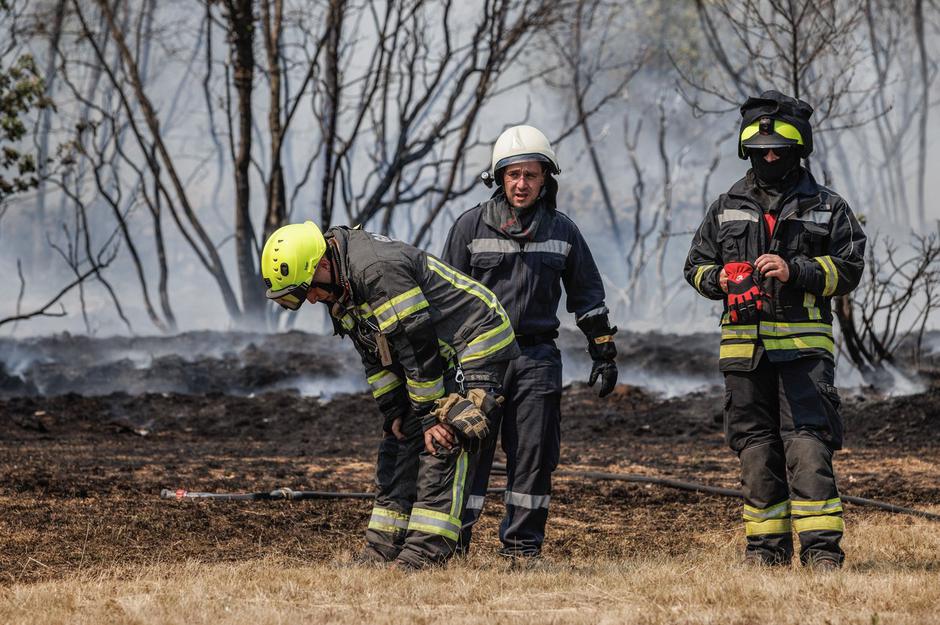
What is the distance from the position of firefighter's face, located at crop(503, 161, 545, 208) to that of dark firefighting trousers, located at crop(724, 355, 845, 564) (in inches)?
46.0

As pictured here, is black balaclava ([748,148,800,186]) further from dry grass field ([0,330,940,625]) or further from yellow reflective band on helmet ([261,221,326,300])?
yellow reflective band on helmet ([261,221,326,300])

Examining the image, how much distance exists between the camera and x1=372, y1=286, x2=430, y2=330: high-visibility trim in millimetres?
4488

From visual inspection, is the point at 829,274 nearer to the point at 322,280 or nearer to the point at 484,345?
the point at 484,345

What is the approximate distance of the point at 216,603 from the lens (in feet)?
13.3

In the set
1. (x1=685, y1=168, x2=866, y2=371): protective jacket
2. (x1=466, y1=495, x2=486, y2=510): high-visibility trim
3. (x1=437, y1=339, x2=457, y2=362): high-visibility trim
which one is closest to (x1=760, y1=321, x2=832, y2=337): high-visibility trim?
(x1=685, y1=168, x2=866, y2=371): protective jacket

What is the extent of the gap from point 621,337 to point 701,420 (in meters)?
6.53

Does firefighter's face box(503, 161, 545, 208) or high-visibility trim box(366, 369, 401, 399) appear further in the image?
firefighter's face box(503, 161, 545, 208)

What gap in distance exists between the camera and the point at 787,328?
482cm

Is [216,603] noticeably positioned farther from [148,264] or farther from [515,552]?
[148,264]

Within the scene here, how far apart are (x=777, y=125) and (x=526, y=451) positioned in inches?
68.2

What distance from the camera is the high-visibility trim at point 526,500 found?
514 cm

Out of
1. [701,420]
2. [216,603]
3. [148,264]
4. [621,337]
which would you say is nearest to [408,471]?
[216,603]

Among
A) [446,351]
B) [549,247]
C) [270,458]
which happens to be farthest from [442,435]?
[270,458]

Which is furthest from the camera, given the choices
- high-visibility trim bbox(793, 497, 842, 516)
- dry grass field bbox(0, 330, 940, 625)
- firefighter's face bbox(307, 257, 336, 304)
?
high-visibility trim bbox(793, 497, 842, 516)
